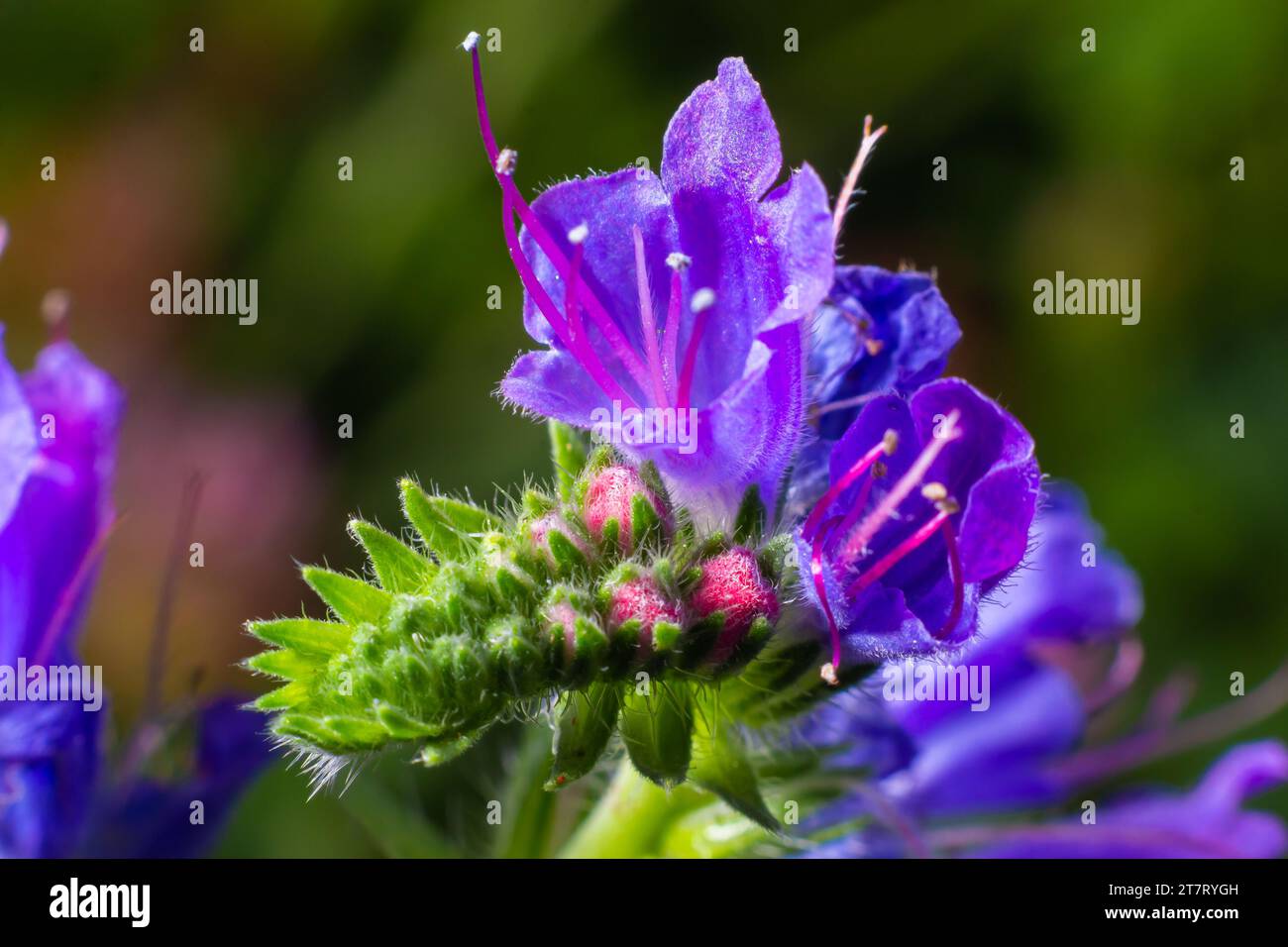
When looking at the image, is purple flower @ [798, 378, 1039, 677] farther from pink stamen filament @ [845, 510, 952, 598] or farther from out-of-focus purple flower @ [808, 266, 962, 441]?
out-of-focus purple flower @ [808, 266, 962, 441]

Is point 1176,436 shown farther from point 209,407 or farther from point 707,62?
point 209,407

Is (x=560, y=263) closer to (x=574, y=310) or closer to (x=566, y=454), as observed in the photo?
(x=574, y=310)

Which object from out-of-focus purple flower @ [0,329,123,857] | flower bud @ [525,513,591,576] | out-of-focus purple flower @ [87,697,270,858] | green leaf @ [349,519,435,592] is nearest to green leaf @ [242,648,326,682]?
green leaf @ [349,519,435,592]

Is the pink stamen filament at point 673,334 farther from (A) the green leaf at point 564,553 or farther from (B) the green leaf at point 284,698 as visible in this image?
(B) the green leaf at point 284,698

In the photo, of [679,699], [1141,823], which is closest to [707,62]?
[1141,823]

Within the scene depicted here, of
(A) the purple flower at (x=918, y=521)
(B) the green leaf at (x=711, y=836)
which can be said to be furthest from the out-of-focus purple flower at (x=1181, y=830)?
(A) the purple flower at (x=918, y=521)
